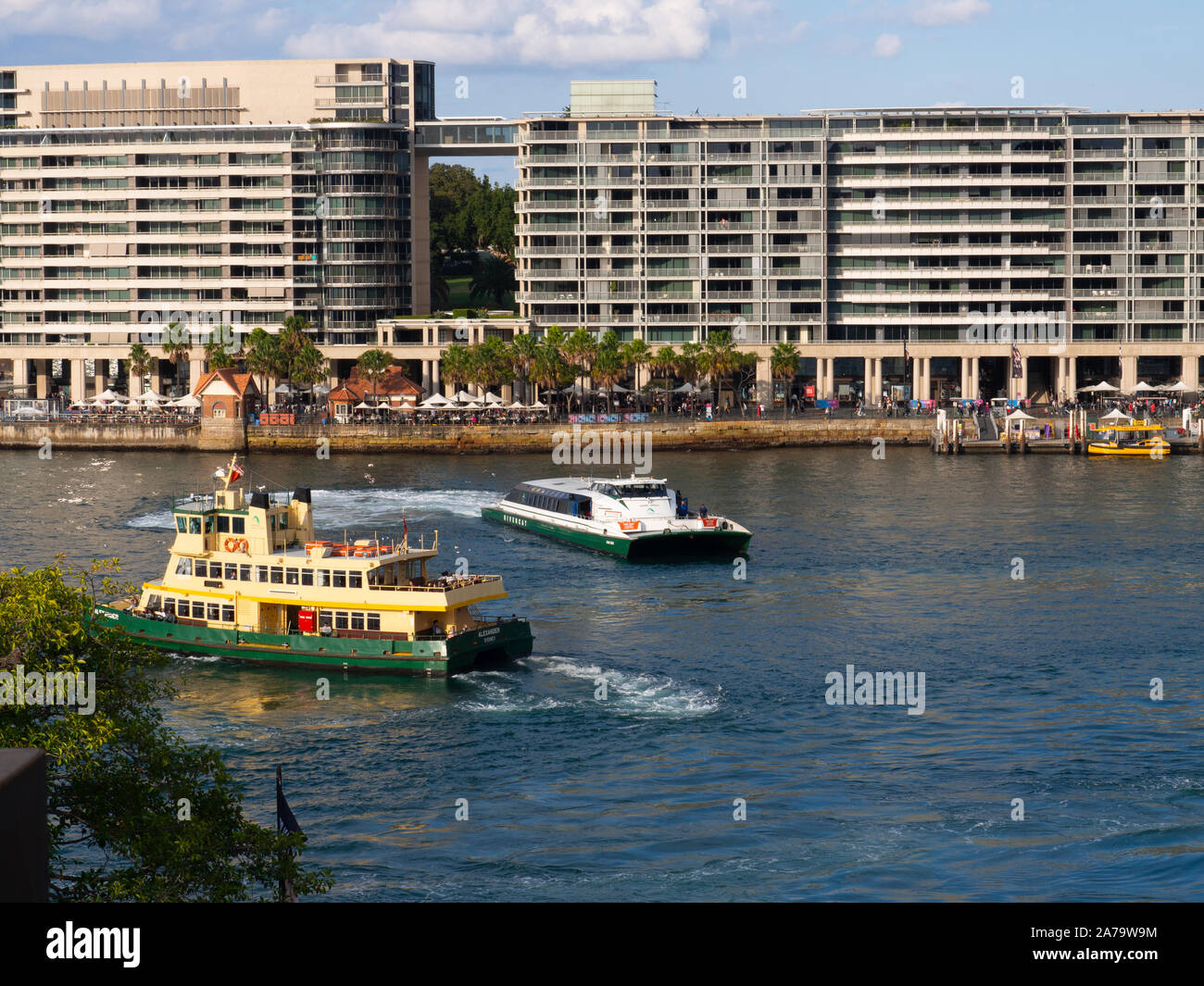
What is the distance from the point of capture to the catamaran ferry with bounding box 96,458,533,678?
59500 mm

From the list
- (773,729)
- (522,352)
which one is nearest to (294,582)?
(773,729)

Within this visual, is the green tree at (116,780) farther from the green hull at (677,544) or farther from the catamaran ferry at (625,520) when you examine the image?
the catamaran ferry at (625,520)

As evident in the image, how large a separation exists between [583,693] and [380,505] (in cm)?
5476

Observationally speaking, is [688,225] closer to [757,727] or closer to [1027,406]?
[1027,406]

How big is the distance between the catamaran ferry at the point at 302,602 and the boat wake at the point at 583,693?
1936mm

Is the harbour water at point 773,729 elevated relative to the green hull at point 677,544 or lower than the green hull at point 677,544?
lower

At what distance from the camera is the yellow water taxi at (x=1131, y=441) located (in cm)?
13888

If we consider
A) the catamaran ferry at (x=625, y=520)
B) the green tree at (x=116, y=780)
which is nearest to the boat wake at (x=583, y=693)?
the green tree at (x=116, y=780)

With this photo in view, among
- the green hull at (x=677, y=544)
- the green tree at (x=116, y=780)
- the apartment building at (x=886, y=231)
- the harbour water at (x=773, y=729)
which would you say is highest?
the apartment building at (x=886, y=231)

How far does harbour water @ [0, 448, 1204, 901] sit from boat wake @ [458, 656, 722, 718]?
14 cm

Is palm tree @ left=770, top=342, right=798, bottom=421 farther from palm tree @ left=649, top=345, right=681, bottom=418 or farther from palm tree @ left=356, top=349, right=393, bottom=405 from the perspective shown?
palm tree @ left=356, top=349, right=393, bottom=405

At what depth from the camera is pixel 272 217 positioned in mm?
184625

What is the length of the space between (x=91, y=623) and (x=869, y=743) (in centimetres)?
2793

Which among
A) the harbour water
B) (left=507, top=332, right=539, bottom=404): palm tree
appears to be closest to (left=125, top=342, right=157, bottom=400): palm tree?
(left=507, top=332, right=539, bottom=404): palm tree
